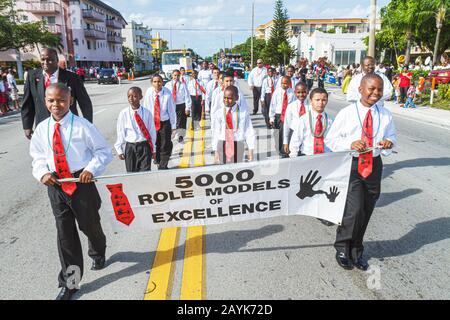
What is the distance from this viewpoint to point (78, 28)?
177ft

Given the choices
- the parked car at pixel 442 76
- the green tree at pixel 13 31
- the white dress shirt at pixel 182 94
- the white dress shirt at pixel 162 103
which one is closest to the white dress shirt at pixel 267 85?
the white dress shirt at pixel 182 94

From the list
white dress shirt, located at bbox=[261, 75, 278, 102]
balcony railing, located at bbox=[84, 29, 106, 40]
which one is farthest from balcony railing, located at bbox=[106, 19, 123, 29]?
white dress shirt, located at bbox=[261, 75, 278, 102]

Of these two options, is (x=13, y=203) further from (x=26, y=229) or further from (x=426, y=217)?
(x=426, y=217)

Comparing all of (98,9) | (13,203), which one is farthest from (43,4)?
(13,203)

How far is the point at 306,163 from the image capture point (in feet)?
11.9

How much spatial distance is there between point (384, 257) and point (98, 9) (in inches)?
2771

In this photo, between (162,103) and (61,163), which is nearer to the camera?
(61,163)

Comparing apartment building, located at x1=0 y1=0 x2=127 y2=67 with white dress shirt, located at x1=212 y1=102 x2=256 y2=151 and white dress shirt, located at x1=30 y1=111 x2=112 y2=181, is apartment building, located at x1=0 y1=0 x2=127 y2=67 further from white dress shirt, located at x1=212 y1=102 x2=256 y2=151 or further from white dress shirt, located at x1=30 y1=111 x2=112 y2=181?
white dress shirt, located at x1=30 y1=111 x2=112 y2=181

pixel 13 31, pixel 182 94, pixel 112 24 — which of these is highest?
pixel 112 24

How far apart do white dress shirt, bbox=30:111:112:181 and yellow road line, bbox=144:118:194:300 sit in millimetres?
1081

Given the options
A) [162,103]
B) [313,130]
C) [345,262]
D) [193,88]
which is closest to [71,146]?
[345,262]

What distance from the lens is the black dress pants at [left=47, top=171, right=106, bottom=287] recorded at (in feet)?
10.3

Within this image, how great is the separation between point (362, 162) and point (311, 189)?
56cm

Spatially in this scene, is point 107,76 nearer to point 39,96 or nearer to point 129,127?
point 129,127
